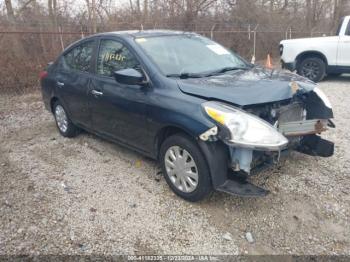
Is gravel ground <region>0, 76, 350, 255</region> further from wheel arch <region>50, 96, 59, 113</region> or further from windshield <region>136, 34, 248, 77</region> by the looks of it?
windshield <region>136, 34, 248, 77</region>

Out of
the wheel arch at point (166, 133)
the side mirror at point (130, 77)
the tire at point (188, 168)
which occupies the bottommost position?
the tire at point (188, 168)

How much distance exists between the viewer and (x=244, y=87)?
334 cm

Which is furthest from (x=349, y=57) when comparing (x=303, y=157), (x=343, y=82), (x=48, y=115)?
(x=48, y=115)

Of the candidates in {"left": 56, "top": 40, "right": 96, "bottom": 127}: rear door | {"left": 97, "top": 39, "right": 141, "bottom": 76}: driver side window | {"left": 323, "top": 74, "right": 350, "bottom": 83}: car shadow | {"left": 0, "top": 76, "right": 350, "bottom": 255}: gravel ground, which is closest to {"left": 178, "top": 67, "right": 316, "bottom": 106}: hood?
{"left": 97, "top": 39, "right": 141, "bottom": 76}: driver side window

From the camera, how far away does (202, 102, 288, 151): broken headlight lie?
2922 mm

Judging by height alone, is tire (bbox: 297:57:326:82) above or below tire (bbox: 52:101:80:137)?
above

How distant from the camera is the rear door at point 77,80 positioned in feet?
15.3

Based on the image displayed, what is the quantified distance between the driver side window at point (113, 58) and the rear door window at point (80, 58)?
280 mm

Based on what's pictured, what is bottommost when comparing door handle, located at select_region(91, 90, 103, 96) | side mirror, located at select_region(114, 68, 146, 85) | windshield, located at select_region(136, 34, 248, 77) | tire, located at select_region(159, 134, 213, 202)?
tire, located at select_region(159, 134, 213, 202)

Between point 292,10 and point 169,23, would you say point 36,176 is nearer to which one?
point 169,23

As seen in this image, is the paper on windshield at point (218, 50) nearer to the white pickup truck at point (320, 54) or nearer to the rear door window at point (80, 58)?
the rear door window at point (80, 58)

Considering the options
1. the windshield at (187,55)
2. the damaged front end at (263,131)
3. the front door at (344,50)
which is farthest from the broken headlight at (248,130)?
the front door at (344,50)

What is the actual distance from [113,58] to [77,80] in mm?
853

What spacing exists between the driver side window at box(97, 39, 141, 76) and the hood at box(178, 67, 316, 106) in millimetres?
807
